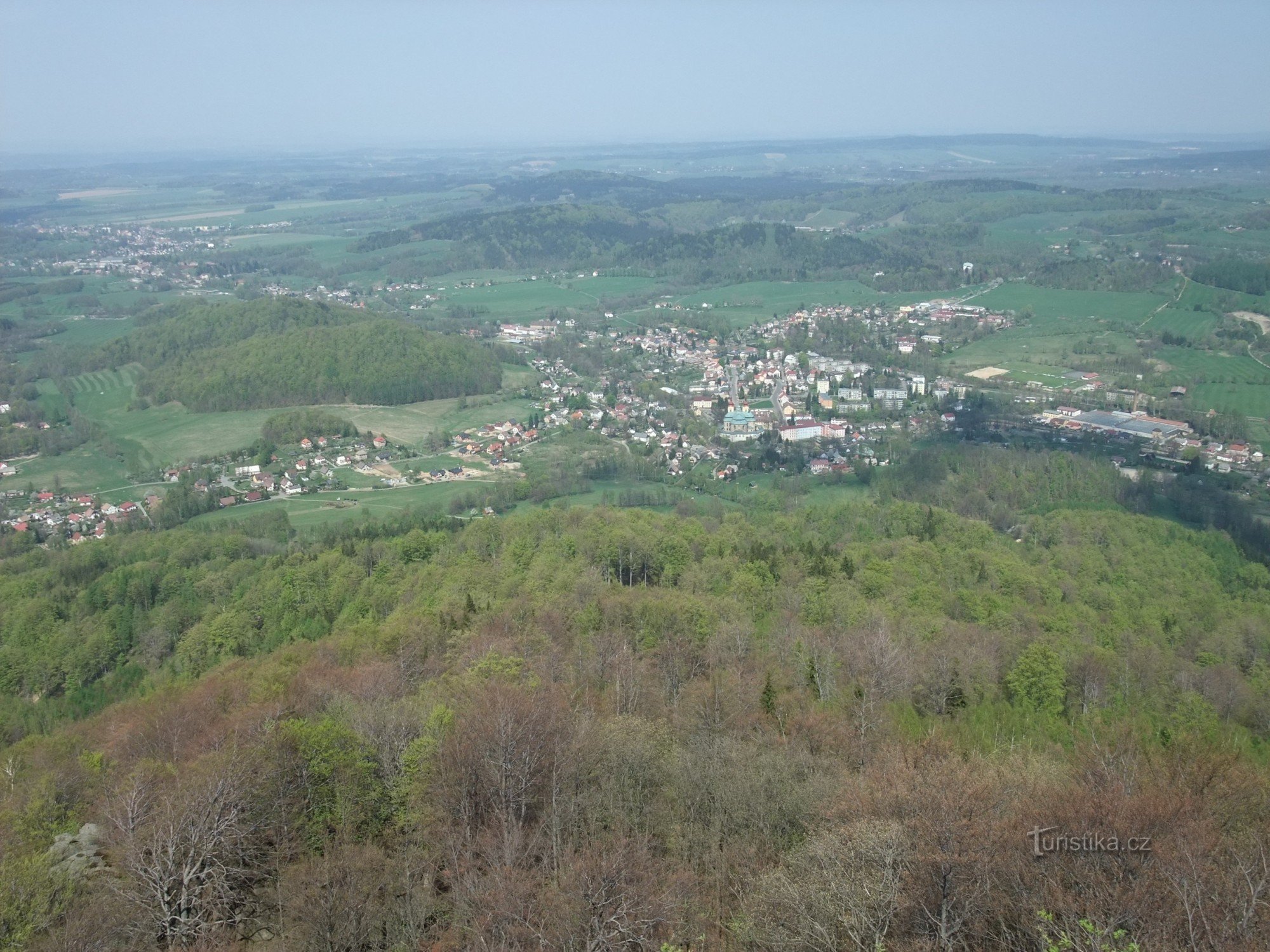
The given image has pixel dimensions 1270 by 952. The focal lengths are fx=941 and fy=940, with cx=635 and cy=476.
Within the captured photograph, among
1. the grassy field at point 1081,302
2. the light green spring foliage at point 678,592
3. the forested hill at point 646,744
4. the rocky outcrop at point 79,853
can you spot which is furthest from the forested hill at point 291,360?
the rocky outcrop at point 79,853

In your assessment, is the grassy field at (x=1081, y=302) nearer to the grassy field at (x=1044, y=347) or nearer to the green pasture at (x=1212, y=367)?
the grassy field at (x=1044, y=347)

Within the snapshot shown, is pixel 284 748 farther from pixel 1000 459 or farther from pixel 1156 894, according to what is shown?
pixel 1000 459

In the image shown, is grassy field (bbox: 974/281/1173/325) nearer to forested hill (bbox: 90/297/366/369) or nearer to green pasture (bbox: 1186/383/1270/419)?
green pasture (bbox: 1186/383/1270/419)

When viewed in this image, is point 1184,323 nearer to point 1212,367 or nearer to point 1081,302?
point 1081,302

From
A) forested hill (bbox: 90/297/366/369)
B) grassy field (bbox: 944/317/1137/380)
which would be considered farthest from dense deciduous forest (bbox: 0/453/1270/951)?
forested hill (bbox: 90/297/366/369)

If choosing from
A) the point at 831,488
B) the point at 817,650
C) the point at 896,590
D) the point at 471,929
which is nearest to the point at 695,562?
the point at 896,590
